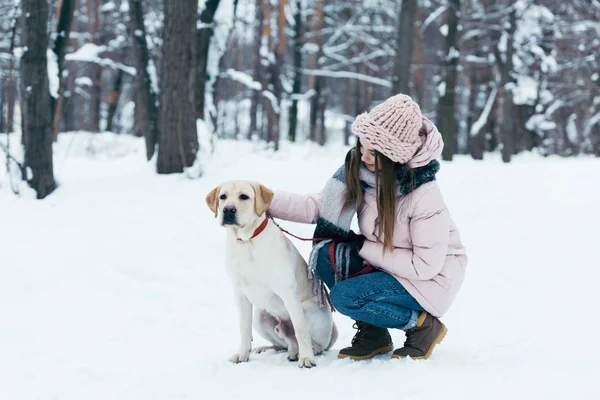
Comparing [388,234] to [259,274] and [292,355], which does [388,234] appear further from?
[292,355]

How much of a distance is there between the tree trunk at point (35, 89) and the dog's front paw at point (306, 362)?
4640mm

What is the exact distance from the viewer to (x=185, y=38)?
7.69 meters

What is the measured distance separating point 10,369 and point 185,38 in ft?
17.2

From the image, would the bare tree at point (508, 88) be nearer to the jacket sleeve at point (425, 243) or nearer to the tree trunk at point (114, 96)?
the jacket sleeve at point (425, 243)

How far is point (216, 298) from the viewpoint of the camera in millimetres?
5246

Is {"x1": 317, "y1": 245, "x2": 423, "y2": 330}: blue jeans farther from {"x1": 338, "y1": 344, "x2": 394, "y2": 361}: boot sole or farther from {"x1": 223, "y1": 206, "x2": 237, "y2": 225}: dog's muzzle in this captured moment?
{"x1": 223, "y1": 206, "x2": 237, "y2": 225}: dog's muzzle

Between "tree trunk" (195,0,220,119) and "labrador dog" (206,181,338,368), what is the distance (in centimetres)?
547

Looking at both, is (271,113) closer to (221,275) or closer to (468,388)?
(221,275)

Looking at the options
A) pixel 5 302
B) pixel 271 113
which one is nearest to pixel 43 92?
pixel 5 302

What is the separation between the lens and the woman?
10.6ft

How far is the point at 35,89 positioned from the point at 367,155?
4.93m

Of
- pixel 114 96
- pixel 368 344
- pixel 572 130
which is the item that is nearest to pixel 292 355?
pixel 368 344

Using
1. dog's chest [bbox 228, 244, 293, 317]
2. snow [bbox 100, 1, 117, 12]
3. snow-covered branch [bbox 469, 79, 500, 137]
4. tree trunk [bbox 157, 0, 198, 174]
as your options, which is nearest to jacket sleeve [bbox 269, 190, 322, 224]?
dog's chest [bbox 228, 244, 293, 317]

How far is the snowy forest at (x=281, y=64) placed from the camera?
7.39 m
